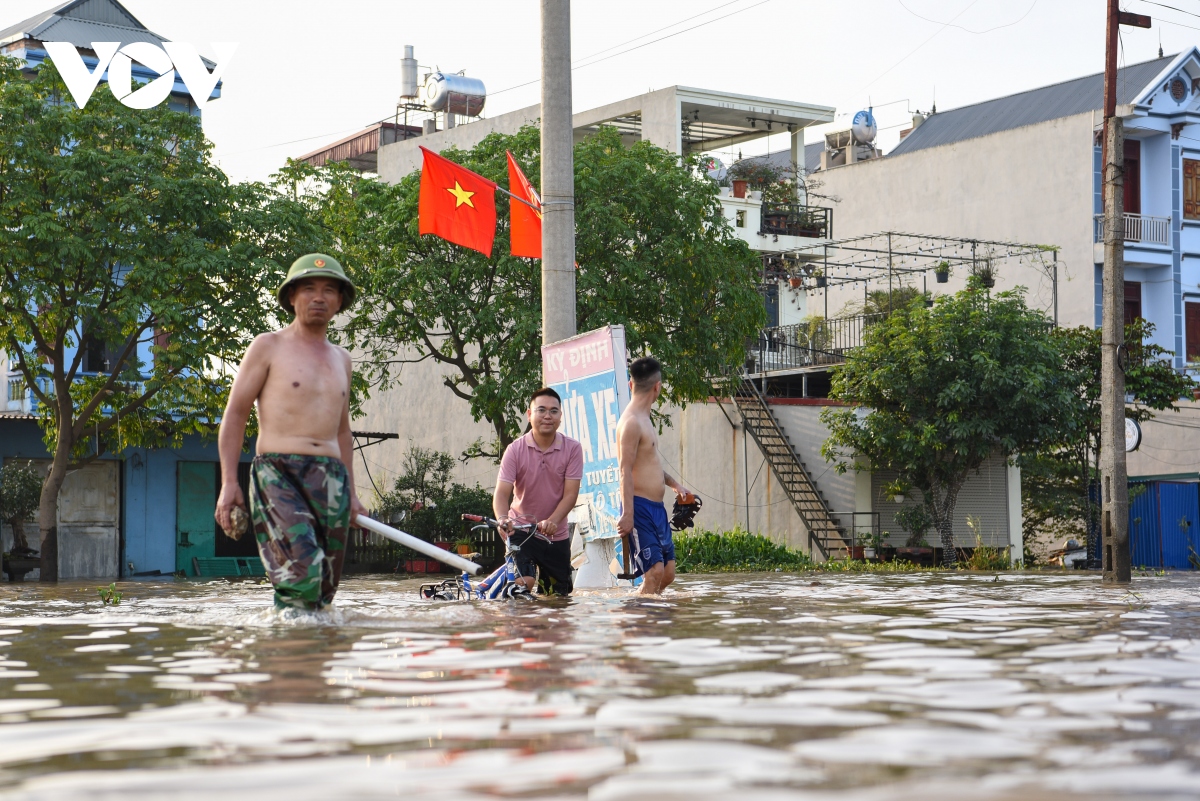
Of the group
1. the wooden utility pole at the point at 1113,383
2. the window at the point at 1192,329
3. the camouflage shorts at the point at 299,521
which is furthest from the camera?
the window at the point at 1192,329

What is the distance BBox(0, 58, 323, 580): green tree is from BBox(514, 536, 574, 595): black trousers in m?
12.0

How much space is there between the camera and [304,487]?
7.41 m

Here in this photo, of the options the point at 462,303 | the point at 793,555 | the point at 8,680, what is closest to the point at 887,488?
the point at 793,555

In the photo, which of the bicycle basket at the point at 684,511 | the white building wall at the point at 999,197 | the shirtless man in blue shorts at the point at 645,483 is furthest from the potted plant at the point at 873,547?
the shirtless man in blue shorts at the point at 645,483

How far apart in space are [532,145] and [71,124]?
8.23m

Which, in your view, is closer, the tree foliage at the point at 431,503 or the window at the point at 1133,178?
the tree foliage at the point at 431,503

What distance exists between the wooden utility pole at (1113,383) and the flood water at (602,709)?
334 inches

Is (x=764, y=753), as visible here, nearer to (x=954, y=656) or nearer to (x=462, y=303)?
(x=954, y=656)

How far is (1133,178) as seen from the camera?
1447 inches

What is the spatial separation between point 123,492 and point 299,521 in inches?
903

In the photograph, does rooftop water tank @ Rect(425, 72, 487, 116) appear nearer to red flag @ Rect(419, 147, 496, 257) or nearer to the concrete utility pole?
red flag @ Rect(419, 147, 496, 257)

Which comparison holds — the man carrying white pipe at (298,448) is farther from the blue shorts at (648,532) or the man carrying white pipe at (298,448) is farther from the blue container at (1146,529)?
the blue container at (1146,529)

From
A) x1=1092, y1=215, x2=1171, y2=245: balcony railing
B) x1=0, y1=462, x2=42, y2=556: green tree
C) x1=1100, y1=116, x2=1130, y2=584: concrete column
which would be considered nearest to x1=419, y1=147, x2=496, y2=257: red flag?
x1=1100, y1=116, x2=1130, y2=584: concrete column

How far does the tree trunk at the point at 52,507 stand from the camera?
21594 millimetres
